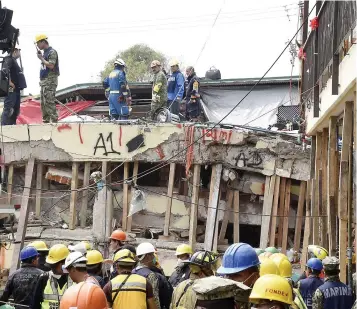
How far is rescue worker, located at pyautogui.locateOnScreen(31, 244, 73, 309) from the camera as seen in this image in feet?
23.5

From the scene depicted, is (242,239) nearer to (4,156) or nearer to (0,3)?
(4,156)

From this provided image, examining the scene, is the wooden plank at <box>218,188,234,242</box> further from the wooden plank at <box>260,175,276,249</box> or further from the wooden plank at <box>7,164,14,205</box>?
the wooden plank at <box>7,164,14,205</box>

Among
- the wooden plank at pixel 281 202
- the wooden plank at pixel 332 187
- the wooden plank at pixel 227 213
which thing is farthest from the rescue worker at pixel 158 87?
the wooden plank at pixel 332 187

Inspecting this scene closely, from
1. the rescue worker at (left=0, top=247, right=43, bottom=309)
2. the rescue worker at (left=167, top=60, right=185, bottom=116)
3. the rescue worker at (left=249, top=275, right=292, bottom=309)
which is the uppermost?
the rescue worker at (left=167, top=60, right=185, bottom=116)

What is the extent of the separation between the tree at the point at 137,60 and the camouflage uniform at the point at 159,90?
22.8 m

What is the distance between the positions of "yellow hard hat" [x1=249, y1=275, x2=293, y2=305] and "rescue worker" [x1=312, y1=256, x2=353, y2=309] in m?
3.38

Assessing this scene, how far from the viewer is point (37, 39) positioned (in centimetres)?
1498

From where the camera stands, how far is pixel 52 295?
7.17 m

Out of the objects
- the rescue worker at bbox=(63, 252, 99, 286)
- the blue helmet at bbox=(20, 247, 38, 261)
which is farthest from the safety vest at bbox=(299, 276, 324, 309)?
the blue helmet at bbox=(20, 247, 38, 261)

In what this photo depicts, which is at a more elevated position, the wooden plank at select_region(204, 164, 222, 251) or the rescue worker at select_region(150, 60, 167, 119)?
the rescue worker at select_region(150, 60, 167, 119)

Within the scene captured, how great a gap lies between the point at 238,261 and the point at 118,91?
1064 cm

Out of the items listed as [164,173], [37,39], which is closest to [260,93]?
[164,173]

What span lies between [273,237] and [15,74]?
627 cm

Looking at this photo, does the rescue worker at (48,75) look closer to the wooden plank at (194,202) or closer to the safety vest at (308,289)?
the wooden plank at (194,202)
